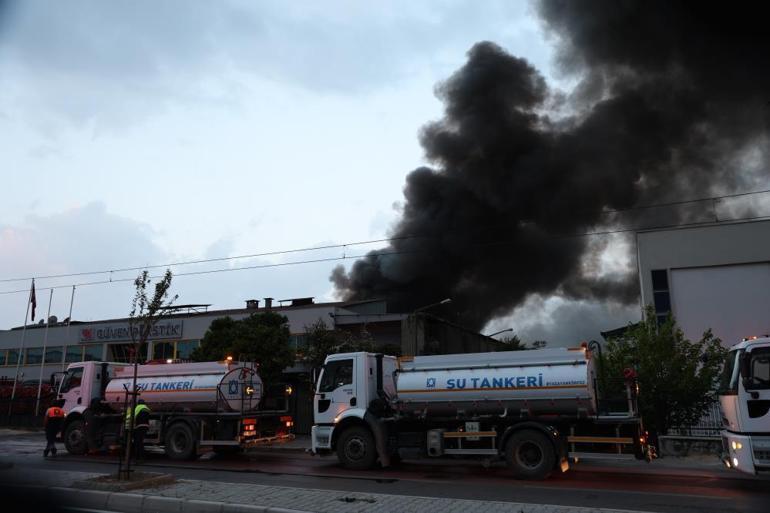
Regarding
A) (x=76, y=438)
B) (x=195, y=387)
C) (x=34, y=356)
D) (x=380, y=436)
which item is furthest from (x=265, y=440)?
(x=34, y=356)

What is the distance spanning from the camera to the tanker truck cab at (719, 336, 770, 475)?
948 cm

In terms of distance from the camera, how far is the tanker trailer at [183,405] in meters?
16.0

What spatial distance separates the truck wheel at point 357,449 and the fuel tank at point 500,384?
3.44 feet

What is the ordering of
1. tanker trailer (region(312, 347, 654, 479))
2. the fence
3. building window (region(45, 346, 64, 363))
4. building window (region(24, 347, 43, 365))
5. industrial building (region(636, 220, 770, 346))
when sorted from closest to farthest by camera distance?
tanker trailer (region(312, 347, 654, 479)), the fence, industrial building (region(636, 220, 770, 346)), building window (region(45, 346, 64, 363)), building window (region(24, 347, 43, 365))

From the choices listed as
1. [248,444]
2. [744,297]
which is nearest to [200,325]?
[248,444]

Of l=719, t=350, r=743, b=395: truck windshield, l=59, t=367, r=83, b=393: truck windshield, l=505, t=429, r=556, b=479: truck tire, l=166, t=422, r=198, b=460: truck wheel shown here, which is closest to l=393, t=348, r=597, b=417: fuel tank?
l=505, t=429, r=556, b=479: truck tire

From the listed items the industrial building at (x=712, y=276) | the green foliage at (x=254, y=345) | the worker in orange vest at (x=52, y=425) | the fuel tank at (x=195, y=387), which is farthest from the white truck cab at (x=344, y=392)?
the industrial building at (x=712, y=276)

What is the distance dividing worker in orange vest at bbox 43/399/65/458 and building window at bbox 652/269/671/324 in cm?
2120

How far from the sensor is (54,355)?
131 ft

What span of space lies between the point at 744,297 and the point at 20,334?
145 ft

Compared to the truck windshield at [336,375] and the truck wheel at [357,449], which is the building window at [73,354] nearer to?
the truck windshield at [336,375]

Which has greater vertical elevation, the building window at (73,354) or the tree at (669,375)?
the building window at (73,354)

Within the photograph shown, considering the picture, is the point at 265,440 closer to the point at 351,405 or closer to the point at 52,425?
the point at 351,405

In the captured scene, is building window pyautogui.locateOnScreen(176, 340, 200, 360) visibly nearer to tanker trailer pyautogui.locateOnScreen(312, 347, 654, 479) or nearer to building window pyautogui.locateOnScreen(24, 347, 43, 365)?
building window pyautogui.locateOnScreen(24, 347, 43, 365)
